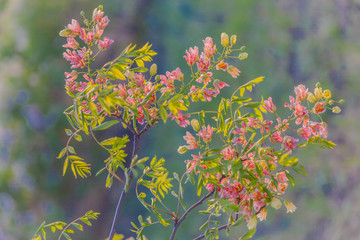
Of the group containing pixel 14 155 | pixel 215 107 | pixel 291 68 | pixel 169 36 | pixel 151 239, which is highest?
pixel 169 36

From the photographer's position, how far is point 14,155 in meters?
2.45

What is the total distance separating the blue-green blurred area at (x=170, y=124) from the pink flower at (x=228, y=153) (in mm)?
1811

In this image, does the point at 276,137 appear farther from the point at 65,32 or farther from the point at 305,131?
the point at 65,32

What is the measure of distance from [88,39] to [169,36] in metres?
2.36

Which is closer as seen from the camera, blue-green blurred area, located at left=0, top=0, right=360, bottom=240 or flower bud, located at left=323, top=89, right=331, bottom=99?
flower bud, located at left=323, top=89, right=331, bottom=99

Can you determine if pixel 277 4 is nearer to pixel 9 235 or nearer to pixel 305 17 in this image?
pixel 305 17

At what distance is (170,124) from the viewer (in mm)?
2658

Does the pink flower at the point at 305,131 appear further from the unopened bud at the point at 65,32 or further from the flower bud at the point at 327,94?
the unopened bud at the point at 65,32

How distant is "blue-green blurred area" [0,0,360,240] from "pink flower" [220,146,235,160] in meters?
1.81

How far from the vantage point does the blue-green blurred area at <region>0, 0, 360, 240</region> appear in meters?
2.31

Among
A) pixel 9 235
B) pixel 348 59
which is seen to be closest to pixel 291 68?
pixel 348 59

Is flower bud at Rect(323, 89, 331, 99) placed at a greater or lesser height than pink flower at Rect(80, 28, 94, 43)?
lesser

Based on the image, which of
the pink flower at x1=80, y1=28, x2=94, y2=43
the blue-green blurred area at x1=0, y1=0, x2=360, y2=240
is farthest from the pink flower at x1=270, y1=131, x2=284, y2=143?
the blue-green blurred area at x1=0, y1=0, x2=360, y2=240

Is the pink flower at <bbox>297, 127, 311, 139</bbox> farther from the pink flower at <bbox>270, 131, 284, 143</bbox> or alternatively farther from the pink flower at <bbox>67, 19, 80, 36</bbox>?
the pink flower at <bbox>67, 19, 80, 36</bbox>
